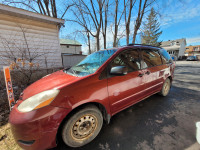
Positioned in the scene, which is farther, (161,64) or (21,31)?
(21,31)

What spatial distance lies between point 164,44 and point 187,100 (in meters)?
41.6

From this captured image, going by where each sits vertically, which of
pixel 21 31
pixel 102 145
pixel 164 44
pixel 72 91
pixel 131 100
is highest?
pixel 164 44

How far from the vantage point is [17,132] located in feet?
3.59

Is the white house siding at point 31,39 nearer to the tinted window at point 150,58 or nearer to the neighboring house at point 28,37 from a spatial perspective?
the neighboring house at point 28,37

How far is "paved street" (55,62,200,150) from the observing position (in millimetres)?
1453

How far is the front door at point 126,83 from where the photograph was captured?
1682 mm

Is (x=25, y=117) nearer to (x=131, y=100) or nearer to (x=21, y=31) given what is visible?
(x=131, y=100)

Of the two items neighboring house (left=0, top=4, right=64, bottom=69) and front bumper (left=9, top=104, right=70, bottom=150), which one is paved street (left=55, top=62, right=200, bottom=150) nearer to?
front bumper (left=9, top=104, right=70, bottom=150)

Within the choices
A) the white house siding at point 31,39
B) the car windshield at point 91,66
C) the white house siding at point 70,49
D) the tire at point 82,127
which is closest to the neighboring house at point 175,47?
the white house siding at point 70,49

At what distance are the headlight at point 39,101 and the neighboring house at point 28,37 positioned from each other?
157 inches

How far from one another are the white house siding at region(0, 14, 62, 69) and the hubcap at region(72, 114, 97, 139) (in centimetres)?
483

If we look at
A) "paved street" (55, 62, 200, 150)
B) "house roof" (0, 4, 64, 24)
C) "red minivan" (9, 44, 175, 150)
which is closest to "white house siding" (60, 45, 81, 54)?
"house roof" (0, 4, 64, 24)

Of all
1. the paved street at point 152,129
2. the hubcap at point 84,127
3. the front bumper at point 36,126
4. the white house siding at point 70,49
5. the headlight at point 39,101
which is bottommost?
the paved street at point 152,129

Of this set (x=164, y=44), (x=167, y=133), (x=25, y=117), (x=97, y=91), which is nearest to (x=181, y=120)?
(x=167, y=133)
